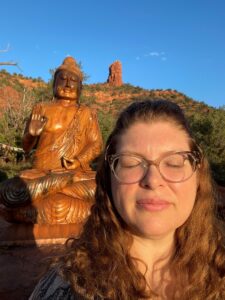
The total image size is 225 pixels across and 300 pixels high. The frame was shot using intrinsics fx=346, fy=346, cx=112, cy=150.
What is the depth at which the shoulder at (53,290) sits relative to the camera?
107 cm

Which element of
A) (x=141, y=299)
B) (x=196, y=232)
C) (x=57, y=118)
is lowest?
(x=141, y=299)

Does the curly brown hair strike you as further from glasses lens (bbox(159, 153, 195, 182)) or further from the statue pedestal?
the statue pedestal

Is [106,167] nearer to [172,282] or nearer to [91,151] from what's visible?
[172,282]

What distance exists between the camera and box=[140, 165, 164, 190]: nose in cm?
119

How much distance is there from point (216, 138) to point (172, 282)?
17.7m

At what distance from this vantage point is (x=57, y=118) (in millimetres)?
5457

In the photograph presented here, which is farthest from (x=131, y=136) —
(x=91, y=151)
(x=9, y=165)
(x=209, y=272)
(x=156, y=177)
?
(x=9, y=165)

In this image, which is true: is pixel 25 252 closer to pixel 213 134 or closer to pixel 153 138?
pixel 153 138

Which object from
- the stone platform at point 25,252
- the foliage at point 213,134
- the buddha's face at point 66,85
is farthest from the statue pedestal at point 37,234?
the foliage at point 213,134

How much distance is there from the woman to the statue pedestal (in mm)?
3204

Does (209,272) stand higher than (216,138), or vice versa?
(216,138)

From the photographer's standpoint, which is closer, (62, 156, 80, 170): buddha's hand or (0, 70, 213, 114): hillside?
(62, 156, 80, 170): buddha's hand

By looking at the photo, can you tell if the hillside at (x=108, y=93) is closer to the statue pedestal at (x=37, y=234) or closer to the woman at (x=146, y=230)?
the statue pedestal at (x=37, y=234)

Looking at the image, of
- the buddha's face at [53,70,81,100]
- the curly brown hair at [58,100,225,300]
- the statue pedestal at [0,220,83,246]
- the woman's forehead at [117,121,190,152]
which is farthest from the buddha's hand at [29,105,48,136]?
the woman's forehead at [117,121,190,152]
